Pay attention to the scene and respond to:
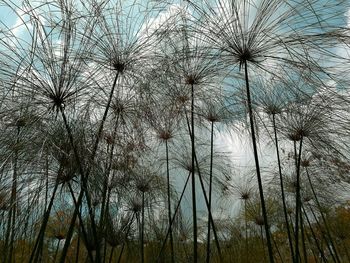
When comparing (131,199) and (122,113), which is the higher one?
(122,113)

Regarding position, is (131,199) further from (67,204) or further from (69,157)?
(69,157)

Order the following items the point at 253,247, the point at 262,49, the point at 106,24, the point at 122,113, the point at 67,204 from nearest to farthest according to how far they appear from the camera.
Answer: the point at 262,49 → the point at 106,24 → the point at 122,113 → the point at 67,204 → the point at 253,247

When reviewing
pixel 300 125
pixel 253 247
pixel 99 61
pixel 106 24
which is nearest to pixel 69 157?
pixel 99 61

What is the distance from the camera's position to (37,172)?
143 inches

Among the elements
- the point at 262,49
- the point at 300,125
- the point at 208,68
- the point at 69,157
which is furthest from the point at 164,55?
the point at 300,125

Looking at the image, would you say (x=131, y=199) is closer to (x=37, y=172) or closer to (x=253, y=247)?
(x=37, y=172)

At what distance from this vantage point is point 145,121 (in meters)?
4.60

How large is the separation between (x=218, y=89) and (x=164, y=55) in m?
1.00

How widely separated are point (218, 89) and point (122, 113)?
1.19 meters

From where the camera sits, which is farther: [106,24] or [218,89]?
[218,89]

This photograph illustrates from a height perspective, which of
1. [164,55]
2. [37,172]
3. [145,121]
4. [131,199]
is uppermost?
[164,55]

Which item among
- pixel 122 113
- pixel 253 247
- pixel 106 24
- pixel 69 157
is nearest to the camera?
pixel 69 157

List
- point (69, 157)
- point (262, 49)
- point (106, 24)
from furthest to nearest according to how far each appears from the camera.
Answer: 1. point (106, 24)
2. point (262, 49)
3. point (69, 157)

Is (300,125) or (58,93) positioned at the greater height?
(300,125)
